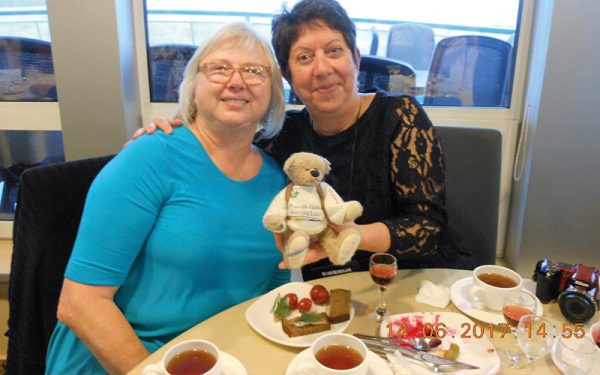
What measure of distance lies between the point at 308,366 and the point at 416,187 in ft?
2.13

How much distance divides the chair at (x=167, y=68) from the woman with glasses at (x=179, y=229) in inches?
52.0

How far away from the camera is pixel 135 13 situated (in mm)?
2391

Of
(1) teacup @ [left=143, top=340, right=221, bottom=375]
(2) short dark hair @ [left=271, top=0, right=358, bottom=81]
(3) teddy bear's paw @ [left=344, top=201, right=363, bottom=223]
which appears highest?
(2) short dark hair @ [left=271, top=0, right=358, bottom=81]

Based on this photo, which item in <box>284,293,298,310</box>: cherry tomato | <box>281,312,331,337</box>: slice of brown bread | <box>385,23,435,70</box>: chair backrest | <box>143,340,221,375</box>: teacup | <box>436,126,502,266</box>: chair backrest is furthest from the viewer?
<box>385,23,435,70</box>: chair backrest

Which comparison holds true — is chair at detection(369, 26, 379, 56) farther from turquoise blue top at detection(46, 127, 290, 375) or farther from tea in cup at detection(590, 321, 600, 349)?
tea in cup at detection(590, 321, 600, 349)

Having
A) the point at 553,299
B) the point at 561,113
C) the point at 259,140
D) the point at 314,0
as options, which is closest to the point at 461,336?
the point at 553,299

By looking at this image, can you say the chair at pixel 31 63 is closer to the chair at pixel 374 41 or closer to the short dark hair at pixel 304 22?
the short dark hair at pixel 304 22

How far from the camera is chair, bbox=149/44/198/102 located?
2535 mm

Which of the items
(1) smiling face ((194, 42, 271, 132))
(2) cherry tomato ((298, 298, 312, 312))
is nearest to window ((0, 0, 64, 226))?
(1) smiling face ((194, 42, 271, 132))

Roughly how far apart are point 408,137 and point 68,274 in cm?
98

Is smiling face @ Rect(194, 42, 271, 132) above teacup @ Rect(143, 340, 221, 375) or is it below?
above

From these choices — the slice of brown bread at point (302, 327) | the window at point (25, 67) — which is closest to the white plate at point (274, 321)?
the slice of brown bread at point (302, 327)

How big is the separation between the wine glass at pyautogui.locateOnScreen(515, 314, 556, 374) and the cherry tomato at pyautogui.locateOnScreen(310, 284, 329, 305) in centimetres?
42

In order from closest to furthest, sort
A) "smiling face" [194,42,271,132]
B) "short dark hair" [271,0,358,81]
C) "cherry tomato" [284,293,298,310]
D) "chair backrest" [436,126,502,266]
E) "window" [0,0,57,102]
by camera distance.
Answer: "cherry tomato" [284,293,298,310] → "smiling face" [194,42,271,132] → "short dark hair" [271,0,358,81] → "chair backrest" [436,126,502,266] → "window" [0,0,57,102]
